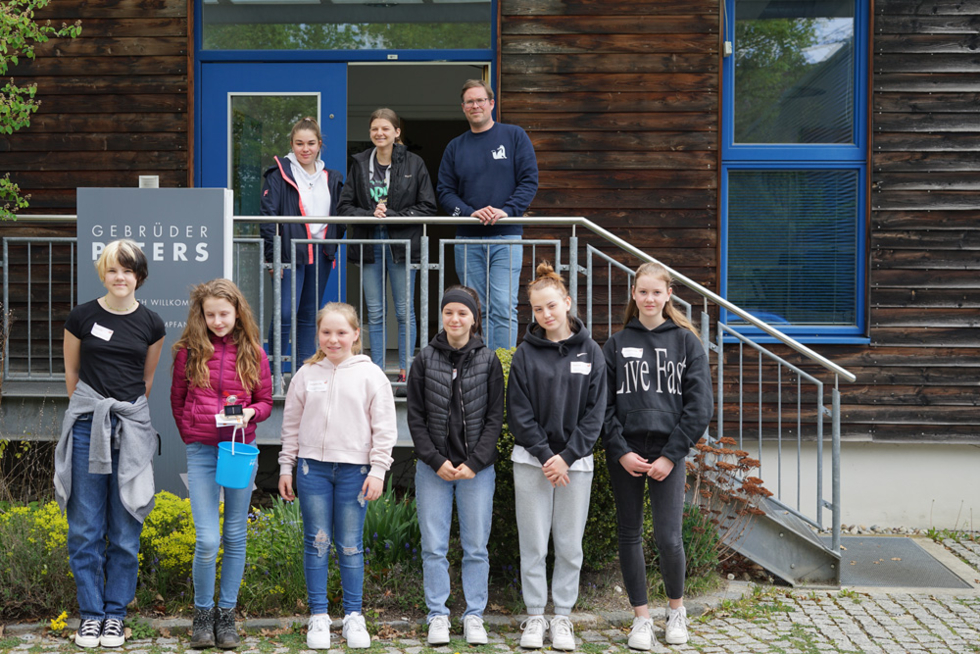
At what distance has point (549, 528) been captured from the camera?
4332 mm

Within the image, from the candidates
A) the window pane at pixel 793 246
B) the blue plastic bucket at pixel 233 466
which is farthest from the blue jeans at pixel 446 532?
the window pane at pixel 793 246

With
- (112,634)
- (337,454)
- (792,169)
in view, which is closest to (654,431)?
(337,454)

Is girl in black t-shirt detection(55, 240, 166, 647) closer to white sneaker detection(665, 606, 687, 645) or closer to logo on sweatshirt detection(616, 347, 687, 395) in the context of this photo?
logo on sweatshirt detection(616, 347, 687, 395)

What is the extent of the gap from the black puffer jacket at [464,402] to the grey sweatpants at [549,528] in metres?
0.23

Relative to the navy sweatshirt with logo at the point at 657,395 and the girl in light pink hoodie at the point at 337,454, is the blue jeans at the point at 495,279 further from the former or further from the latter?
the girl in light pink hoodie at the point at 337,454

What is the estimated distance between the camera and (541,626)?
14.0ft

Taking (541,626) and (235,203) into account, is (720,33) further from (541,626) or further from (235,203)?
(541,626)

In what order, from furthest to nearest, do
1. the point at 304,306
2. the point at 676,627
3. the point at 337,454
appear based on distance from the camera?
the point at 304,306 → the point at 676,627 → the point at 337,454

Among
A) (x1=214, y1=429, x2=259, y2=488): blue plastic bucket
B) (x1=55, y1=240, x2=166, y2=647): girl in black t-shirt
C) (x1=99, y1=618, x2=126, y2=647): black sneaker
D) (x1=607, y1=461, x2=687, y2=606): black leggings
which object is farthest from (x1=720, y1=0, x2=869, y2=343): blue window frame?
(x1=99, y1=618, x2=126, y2=647): black sneaker

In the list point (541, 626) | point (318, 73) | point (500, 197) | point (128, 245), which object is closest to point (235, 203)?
point (318, 73)

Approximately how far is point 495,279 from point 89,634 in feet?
9.37

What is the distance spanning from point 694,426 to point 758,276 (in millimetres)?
3164

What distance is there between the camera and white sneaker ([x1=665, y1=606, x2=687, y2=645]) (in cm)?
433

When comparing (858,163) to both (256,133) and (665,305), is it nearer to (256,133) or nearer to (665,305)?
(665,305)
